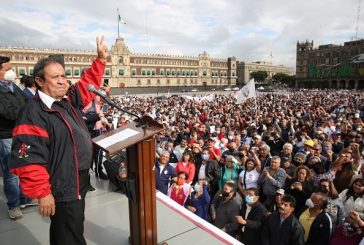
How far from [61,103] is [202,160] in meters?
4.43

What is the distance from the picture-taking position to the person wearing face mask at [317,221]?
3225mm

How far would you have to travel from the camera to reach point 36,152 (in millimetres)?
1592

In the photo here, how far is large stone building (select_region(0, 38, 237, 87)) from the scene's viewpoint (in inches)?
2388

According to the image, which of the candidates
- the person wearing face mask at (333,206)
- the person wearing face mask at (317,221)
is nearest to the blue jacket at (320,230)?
the person wearing face mask at (317,221)

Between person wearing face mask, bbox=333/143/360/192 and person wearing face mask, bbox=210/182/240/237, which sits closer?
person wearing face mask, bbox=210/182/240/237

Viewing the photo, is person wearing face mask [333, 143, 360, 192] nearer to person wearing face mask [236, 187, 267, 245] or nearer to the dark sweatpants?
person wearing face mask [236, 187, 267, 245]

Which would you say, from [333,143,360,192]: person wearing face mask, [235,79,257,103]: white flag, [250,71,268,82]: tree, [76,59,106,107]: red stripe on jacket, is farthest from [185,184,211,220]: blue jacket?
[250,71,268,82]: tree

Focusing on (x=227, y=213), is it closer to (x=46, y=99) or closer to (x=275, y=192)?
(x=275, y=192)

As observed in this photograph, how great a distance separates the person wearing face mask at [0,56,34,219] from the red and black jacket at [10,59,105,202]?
1.18 metres

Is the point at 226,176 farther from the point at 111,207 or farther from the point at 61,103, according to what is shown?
the point at 61,103

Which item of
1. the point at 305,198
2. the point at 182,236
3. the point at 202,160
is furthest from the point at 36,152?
the point at 202,160

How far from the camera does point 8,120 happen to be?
2.78 m

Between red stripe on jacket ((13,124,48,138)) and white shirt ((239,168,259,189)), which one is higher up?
red stripe on jacket ((13,124,48,138))

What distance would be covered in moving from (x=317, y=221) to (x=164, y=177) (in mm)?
2754
